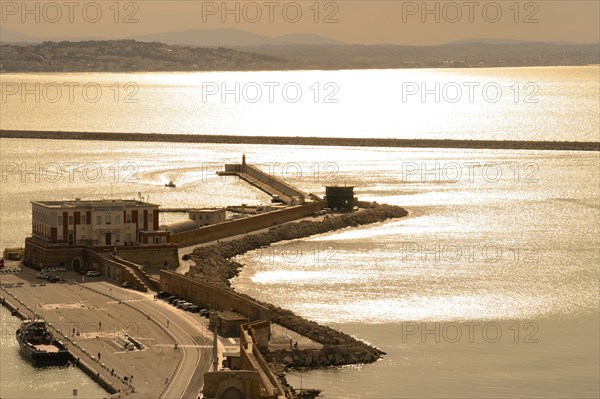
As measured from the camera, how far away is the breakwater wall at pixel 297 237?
4144 centimetres

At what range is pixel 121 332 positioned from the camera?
43.3 meters

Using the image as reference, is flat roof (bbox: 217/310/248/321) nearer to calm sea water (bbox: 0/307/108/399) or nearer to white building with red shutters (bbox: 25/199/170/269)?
calm sea water (bbox: 0/307/108/399)

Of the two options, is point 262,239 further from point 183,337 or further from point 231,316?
point 183,337

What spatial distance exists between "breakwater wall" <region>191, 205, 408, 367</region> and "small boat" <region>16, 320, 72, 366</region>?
16.8 ft

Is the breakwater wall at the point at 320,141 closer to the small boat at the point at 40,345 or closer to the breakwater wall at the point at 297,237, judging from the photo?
the breakwater wall at the point at 297,237

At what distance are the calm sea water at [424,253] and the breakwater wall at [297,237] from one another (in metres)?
0.60

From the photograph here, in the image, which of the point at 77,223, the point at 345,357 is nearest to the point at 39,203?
the point at 77,223

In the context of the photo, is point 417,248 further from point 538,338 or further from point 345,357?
point 345,357

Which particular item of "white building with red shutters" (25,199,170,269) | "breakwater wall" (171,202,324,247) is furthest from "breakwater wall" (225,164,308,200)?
"white building with red shutters" (25,199,170,269)

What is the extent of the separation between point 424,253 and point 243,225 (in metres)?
7.60

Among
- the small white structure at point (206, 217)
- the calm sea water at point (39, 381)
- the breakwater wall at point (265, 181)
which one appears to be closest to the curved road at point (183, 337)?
the calm sea water at point (39, 381)

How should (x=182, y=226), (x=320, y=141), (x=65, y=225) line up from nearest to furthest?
(x=65, y=225)
(x=182, y=226)
(x=320, y=141)

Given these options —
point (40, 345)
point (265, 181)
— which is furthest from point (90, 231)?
point (265, 181)

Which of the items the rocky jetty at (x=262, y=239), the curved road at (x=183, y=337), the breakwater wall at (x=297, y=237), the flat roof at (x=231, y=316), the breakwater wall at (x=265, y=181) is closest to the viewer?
the curved road at (x=183, y=337)
